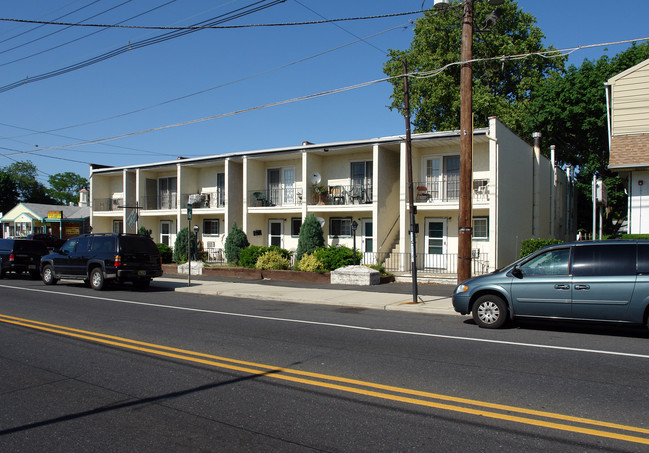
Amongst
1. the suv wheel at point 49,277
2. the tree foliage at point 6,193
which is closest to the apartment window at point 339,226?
the suv wheel at point 49,277

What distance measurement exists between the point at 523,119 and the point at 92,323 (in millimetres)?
30374

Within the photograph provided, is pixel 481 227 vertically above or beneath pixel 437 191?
beneath

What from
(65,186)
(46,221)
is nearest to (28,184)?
(65,186)

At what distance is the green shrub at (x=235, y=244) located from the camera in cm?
2524

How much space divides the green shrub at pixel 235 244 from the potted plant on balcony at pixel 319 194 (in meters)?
4.11

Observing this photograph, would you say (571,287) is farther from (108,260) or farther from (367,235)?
(367,235)

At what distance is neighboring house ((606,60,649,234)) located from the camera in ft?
51.8

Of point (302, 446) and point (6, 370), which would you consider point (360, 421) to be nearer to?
point (302, 446)

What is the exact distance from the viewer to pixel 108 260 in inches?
680

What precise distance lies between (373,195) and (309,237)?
3478mm

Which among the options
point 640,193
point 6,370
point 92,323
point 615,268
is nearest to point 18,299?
point 92,323

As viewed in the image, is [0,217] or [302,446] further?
[0,217]

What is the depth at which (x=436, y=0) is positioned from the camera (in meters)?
13.2

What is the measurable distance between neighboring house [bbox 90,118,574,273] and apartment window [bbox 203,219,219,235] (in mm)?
64
